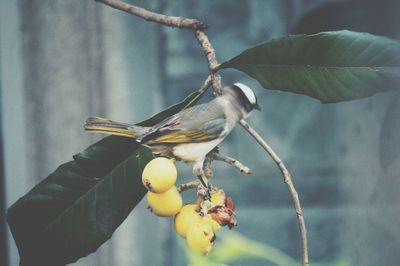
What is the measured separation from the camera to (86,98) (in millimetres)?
1222

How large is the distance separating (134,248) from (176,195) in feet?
2.92

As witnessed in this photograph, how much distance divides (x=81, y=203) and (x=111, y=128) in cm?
7

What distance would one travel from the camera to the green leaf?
42 centimetres

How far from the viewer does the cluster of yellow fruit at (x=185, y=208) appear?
38 cm

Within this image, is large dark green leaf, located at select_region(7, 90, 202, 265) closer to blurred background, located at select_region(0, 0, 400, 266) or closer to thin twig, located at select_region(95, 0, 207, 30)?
thin twig, located at select_region(95, 0, 207, 30)

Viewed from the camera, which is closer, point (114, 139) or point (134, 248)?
point (114, 139)

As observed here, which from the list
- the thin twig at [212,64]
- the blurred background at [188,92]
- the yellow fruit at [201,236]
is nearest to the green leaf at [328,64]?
the thin twig at [212,64]

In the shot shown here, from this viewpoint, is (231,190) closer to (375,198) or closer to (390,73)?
(375,198)

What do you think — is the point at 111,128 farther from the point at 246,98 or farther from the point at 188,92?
the point at 188,92

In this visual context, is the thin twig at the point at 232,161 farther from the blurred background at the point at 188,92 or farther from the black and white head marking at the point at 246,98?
the blurred background at the point at 188,92

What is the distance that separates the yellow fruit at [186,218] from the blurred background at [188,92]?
2.46 feet

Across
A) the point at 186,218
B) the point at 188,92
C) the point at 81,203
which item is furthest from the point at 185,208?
the point at 188,92

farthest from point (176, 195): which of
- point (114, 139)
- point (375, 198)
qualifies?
point (375, 198)

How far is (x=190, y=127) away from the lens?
438 mm
